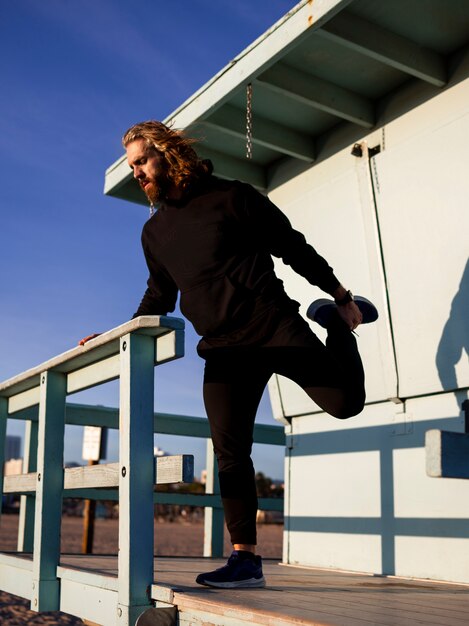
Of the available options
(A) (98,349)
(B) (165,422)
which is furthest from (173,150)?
(B) (165,422)

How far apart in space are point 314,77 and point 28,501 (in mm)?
3541

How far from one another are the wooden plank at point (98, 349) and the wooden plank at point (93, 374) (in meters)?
0.02

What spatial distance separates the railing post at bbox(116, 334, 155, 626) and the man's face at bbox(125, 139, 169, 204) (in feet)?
1.80

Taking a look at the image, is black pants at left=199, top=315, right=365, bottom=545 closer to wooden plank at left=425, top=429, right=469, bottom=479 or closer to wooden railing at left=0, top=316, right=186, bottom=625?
Answer: wooden railing at left=0, top=316, right=186, bottom=625

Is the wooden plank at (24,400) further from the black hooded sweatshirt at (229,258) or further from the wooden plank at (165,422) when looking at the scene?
the black hooded sweatshirt at (229,258)

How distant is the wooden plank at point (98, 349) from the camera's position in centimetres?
279

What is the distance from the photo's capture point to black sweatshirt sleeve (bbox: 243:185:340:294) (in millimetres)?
2932

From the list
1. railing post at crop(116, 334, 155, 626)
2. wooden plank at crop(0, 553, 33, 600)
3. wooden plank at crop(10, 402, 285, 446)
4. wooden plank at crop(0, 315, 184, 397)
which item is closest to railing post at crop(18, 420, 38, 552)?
wooden plank at crop(10, 402, 285, 446)

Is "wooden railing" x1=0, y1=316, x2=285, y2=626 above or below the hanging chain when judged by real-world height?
below

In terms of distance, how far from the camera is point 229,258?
9.50 feet

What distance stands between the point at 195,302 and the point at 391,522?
2156mm

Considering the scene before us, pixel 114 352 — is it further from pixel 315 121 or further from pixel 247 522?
pixel 315 121

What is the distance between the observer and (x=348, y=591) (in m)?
3.14

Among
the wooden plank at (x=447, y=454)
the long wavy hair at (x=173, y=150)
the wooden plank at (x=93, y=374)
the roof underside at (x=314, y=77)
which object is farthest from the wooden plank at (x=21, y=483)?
the wooden plank at (x=447, y=454)
